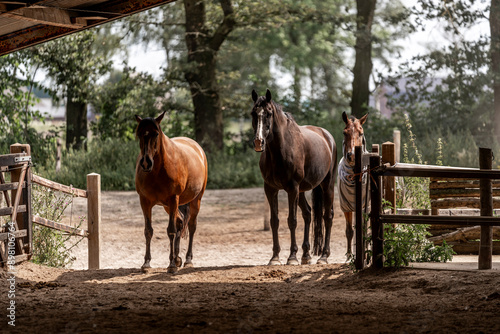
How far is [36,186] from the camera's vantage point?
9945mm

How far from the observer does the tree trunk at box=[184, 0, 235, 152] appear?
902 inches

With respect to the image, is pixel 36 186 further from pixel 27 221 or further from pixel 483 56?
pixel 483 56

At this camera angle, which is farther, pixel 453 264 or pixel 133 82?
pixel 133 82

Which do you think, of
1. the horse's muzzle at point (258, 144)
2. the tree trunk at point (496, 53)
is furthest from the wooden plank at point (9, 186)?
the tree trunk at point (496, 53)

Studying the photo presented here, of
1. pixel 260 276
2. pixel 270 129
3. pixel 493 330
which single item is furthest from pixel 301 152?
pixel 493 330

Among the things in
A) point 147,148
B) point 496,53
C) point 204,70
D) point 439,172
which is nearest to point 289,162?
point 147,148

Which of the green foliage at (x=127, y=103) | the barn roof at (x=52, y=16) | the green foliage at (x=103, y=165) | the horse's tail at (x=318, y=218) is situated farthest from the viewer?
the green foliage at (x=127, y=103)

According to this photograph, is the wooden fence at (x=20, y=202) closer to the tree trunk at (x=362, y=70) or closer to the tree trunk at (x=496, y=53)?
the tree trunk at (x=362, y=70)

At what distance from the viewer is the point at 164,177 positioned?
8.62 meters

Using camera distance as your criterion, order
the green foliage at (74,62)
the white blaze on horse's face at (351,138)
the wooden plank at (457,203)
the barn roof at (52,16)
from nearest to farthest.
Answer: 1. the barn roof at (52,16)
2. the white blaze on horse's face at (351,138)
3. the wooden plank at (457,203)
4. the green foliage at (74,62)

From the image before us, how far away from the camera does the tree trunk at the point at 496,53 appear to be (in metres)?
23.2

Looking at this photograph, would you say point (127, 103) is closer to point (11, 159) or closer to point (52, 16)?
point (11, 159)

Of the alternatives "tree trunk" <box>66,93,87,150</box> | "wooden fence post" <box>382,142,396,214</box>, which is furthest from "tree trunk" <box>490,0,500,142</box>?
"wooden fence post" <box>382,142,396,214</box>

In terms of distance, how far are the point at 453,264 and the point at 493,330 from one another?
285cm
